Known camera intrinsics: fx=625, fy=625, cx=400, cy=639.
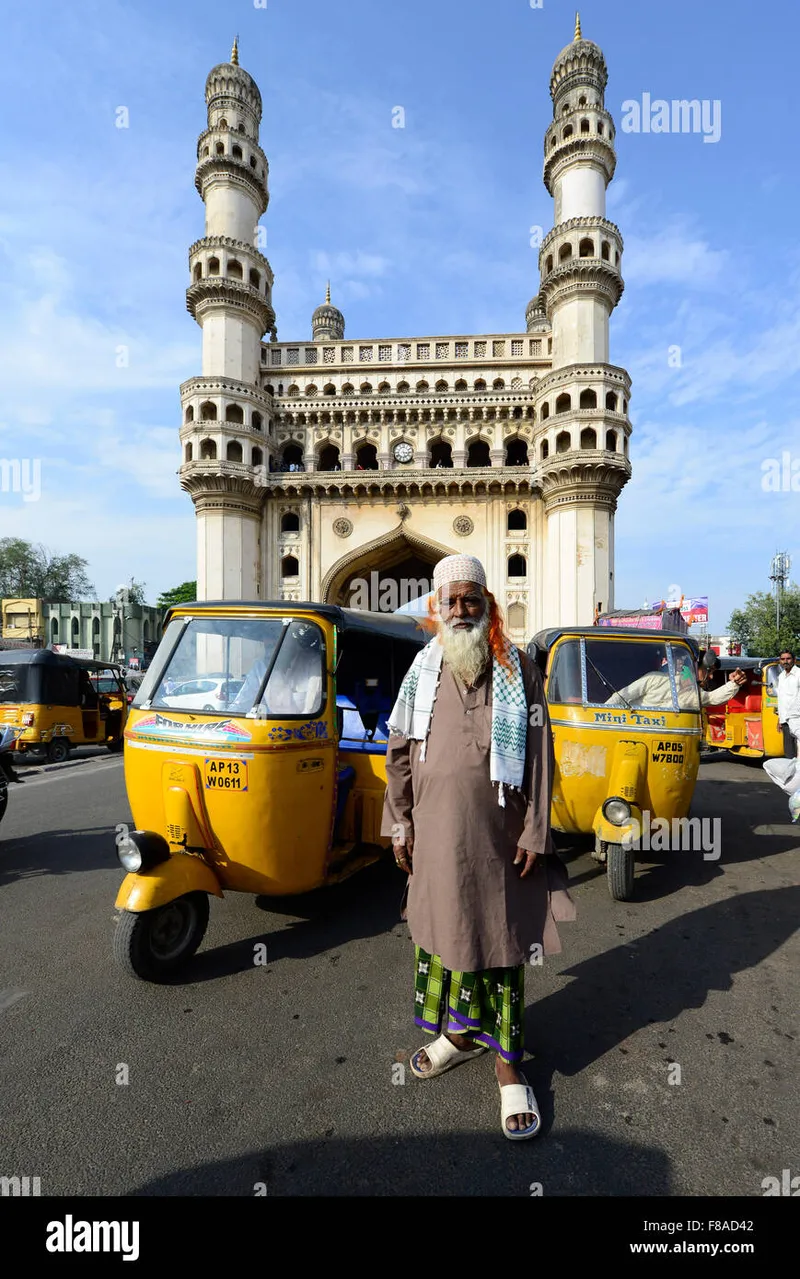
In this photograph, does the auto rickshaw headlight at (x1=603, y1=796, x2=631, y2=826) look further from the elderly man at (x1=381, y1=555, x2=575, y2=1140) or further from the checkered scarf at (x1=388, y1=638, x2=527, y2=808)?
the checkered scarf at (x1=388, y1=638, x2=527, y2=808)

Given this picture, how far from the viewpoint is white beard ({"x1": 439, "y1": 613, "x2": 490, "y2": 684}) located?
8.18 ft

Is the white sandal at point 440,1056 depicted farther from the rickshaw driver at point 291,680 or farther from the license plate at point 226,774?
the rickshaw driver at point 291,680

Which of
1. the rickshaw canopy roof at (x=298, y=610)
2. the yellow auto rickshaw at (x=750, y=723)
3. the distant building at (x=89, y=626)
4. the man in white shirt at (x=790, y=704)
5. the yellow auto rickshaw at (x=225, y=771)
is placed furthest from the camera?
the distant building at (x=89, y=626)

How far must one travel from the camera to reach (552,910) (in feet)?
8.35

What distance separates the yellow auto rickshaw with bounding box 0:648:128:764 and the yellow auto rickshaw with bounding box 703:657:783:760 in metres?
11.6

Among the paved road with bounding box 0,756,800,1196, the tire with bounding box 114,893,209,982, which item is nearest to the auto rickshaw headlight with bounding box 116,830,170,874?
the tire with bounding box 114,893,209,982

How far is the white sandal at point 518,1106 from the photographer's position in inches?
88.3

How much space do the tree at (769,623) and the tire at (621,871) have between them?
4439cm

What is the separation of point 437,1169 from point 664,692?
3977mm

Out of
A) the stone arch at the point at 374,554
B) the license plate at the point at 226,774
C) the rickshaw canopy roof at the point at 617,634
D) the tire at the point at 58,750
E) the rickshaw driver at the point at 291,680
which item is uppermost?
the stone arch at the point at 374,554

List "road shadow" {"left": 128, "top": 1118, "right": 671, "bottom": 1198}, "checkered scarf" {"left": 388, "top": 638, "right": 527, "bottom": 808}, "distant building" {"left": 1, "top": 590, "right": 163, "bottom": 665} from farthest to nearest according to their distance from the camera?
"distant building" {"left": 1, "top": 590, "right": 163, "bottom": 665} → "checkered scarf" {"left": 388, "top": 638, "right": 527, "bottom": 808} → "road shadow" {"left": 128, "top": 1118, "right": 671, "bottom": 1198}

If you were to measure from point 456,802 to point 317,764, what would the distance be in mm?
1419

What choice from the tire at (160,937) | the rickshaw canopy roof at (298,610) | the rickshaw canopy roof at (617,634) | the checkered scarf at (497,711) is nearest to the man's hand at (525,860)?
the checkered scarf at (497,711)
